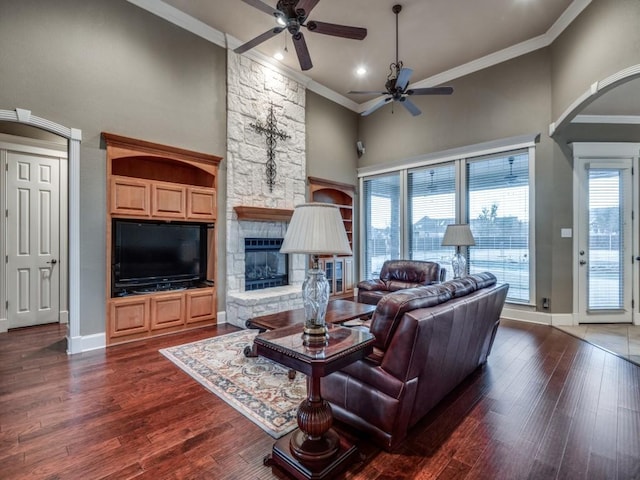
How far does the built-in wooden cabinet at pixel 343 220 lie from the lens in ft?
21.5

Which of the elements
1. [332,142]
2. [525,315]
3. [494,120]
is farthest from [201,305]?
[494,120]

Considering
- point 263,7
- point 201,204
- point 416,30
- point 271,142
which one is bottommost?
point 201,204

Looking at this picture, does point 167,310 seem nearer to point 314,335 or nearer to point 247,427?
point 247,427

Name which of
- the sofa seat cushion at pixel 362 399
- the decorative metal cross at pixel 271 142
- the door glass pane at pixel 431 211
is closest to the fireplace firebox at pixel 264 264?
the decorative metal cross at pixel 271 142

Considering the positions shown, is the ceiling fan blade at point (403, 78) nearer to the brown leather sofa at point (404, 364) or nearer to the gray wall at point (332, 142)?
the gray wall at point (332, 142)

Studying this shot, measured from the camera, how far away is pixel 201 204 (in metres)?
4.65

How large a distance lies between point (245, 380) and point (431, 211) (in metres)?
4.74

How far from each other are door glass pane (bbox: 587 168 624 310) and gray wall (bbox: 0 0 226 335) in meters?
5.95

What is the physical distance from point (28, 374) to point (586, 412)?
4.75 meters

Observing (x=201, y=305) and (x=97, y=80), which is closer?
(x=97, y=80)

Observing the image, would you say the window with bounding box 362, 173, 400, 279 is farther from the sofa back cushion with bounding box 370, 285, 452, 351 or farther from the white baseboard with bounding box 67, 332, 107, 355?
the white baseboard with bounding box 67, 332, 107, 355

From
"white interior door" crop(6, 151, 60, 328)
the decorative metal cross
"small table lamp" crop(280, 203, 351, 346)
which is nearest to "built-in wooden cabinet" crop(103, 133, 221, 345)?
the decorative metal cross

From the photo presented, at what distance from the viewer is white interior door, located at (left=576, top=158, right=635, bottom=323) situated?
4.77 m

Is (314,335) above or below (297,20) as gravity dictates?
below
